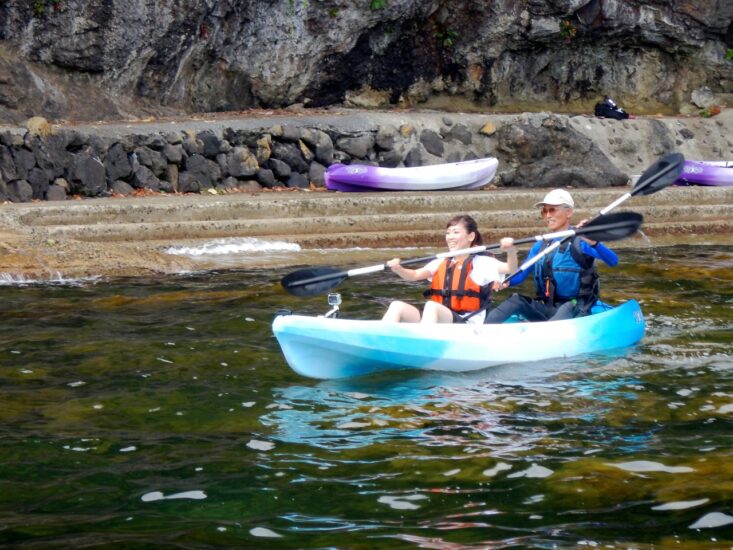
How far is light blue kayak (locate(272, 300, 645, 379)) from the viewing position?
6.35m

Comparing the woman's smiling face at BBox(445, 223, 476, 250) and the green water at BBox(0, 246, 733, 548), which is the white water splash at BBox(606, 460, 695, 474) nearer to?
the green water at BBox(0, 246, 733, 548)

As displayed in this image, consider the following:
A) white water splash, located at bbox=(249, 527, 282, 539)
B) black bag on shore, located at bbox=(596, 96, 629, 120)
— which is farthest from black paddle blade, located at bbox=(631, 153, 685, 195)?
black bag on shore, located at bbox=(596, 96, 629, 120)

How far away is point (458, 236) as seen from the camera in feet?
23.3

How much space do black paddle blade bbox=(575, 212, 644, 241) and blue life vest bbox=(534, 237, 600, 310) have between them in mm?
218

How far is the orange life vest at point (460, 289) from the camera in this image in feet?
23.3

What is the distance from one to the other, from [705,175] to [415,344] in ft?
36.7

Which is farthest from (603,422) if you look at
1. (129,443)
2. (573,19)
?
(573,19)

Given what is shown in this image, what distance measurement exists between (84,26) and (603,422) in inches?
499

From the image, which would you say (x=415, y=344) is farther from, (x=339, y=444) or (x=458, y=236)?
(x=339, y=444)

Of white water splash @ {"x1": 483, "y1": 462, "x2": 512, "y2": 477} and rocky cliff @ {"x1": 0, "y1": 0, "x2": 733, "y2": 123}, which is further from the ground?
rocky cliff @ {"x1": 0, "y1": 0, "x2": 733, "y2": 123}

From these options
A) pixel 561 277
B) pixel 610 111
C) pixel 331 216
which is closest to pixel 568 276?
pixel 561 277

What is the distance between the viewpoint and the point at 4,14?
622 inches

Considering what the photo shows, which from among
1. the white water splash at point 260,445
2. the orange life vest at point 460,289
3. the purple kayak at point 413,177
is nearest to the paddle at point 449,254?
the orange life vest at point 460,289

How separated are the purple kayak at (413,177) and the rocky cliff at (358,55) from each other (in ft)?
11.7
